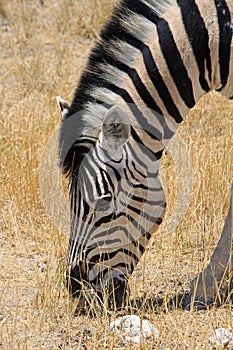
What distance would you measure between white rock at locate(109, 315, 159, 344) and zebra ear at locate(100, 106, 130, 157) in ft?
2.81

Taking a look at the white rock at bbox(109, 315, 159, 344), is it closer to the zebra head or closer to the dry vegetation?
the dry vegetation

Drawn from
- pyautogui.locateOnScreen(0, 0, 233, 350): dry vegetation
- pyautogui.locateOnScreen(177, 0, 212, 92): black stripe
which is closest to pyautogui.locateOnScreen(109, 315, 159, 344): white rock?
pyautogui.locateOnScreen(0, 0, 233, 350): dry vegetation

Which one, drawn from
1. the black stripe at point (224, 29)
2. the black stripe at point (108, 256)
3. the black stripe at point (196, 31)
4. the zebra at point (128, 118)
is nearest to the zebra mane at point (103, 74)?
the zebra at point (128, 118)

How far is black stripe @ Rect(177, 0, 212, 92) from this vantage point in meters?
4.04

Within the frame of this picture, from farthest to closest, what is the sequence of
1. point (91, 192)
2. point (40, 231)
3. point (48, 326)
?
point (40, 231) < point (48, 326) < point (91, 192)

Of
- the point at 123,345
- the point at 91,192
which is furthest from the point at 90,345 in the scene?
the point at 91,192

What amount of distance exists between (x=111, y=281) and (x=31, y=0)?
6886 mm

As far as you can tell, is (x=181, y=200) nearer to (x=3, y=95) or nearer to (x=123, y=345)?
(x=123, y=345)

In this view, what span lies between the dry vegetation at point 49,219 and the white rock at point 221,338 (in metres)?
0.07

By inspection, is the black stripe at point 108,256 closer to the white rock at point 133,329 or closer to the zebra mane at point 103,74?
the white rock at point 133,329

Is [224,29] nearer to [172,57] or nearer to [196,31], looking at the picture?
[196,31]

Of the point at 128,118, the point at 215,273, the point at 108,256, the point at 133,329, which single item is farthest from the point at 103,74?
the point at 215,273

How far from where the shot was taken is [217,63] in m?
4.12

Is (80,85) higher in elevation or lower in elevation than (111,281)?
higher
